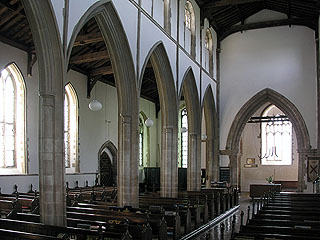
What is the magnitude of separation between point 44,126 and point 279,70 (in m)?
14.1

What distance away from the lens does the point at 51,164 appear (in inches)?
284

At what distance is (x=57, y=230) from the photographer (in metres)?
6.20

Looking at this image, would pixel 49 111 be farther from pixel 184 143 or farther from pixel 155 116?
pixel 184 143

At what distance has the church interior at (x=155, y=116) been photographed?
7258 mm

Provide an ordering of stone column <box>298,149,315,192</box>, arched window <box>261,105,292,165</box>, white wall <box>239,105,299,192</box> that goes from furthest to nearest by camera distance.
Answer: arched window <box>261,105,292,165</box> → white wall <box>239,105,299,192</box> → stone column <box>298,149,315,192</box>

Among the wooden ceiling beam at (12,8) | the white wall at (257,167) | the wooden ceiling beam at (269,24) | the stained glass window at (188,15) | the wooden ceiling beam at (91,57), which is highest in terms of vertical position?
the wooden ceiling beam at (269,24)

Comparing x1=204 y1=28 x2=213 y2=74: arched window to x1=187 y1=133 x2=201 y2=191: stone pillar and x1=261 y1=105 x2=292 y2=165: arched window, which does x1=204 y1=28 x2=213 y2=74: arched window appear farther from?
x1=261 y1=105 x2=292 y2=165: arched window

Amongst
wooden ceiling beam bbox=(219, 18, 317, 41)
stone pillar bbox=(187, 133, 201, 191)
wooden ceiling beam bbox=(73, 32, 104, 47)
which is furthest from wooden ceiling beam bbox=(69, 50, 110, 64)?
wooden ceiling beam bbox=(219, 18, 317, 41)

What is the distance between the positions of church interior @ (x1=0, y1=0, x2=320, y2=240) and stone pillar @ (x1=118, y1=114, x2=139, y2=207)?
0.03m

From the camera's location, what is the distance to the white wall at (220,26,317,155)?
18250 millimetres

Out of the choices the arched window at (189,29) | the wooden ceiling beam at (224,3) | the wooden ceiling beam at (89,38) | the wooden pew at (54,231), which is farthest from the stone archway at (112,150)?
the wooden pew at (54,231)

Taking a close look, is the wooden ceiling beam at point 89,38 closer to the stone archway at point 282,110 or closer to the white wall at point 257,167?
the stone archway at point 282,110

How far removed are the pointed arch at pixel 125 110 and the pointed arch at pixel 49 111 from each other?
8.50 feet

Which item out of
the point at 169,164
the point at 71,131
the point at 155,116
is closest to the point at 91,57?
the point at 71,131
